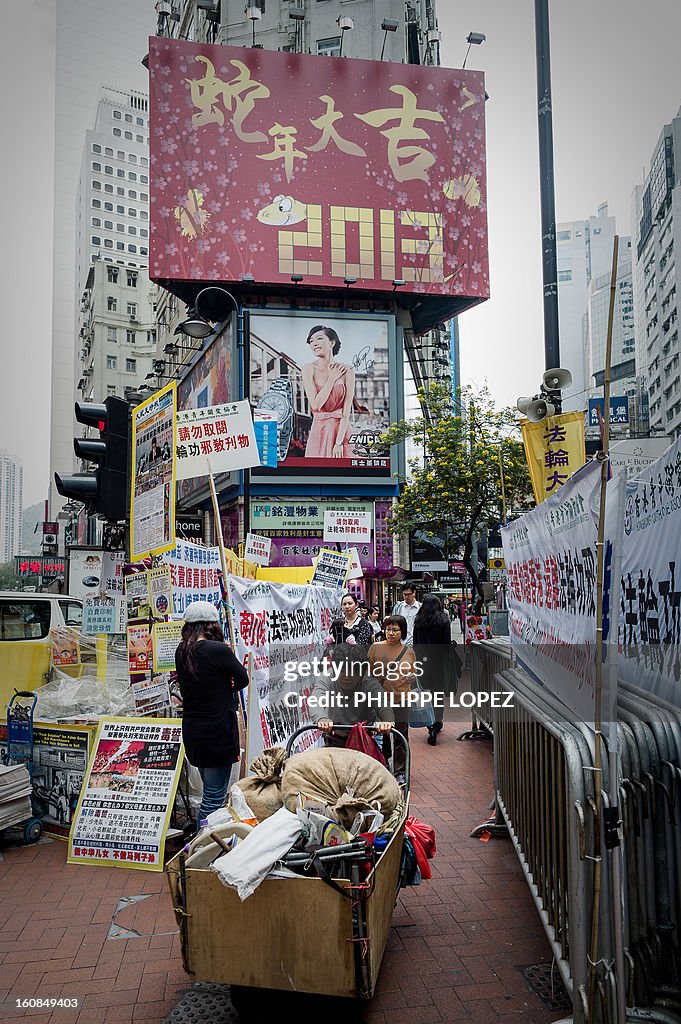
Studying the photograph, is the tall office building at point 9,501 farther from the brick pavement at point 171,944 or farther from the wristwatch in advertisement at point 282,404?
the brick pavement at point 171,944

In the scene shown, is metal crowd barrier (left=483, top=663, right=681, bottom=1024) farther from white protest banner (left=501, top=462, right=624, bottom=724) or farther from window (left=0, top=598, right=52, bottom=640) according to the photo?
window (left=0, top=598, right=52, bottom=640)

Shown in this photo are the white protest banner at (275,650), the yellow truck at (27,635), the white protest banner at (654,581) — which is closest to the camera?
the white protest banner at (654,581)

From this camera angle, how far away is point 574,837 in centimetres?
330

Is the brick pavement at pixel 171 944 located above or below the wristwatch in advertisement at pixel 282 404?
below

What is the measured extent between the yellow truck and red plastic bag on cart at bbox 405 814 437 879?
4.65m

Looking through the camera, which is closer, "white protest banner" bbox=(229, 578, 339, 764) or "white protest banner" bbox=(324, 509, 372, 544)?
"white protest banner" bbox=(229, 578, 339, 764)

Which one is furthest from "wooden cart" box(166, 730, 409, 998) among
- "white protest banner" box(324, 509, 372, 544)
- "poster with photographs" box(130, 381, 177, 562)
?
"white protest banner" box(324, 509, 372, 544)

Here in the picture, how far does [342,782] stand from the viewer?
4.30m

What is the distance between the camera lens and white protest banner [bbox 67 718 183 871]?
596 centimetres

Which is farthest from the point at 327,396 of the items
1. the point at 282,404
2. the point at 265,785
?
the point at 265,785

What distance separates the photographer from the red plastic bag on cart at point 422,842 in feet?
15.5

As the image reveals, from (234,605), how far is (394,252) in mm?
23015

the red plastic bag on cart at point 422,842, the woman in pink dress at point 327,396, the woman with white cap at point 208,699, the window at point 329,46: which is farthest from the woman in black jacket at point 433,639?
the window at point 329,46

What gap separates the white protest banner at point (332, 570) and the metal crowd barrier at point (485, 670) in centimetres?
227
